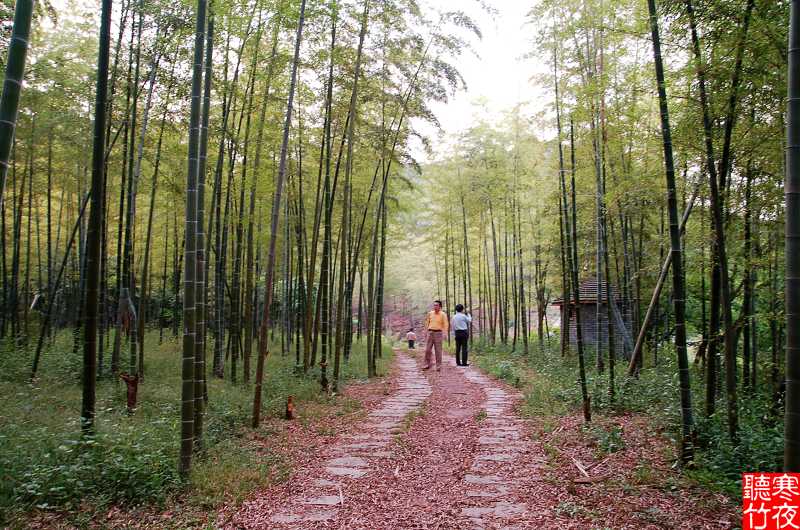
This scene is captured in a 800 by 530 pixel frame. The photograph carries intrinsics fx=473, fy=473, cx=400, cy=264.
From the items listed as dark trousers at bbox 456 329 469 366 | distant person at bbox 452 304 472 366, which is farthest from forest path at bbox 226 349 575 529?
dark trousers at bbox 456 329 469 366

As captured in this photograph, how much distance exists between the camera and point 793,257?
80.0 inches

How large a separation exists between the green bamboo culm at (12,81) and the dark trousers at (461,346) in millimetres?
9111

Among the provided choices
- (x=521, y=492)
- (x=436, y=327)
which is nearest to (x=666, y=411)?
(x=521, y=492)

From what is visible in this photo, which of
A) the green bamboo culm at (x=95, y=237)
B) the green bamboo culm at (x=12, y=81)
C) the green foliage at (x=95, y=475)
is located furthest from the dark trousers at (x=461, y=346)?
the green bamboo culm at (x=12, y=81)

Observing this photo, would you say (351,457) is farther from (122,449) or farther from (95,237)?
(95,237)

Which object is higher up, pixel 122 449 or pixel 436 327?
pixel 436 327

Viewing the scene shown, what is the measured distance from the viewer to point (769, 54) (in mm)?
3510

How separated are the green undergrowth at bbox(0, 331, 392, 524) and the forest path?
1.26 ft

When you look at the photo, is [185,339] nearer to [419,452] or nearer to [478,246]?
[419,452]

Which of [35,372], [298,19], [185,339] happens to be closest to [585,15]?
[298,19]

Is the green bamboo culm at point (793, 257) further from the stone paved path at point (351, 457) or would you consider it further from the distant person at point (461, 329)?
the distant person at point (461, 329)

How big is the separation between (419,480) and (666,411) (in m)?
2.68

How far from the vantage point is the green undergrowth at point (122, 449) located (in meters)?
3.32

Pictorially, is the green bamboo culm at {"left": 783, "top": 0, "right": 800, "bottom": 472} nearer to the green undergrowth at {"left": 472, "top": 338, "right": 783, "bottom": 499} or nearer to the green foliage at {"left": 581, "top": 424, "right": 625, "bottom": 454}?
the green undergrowth at {"left": 472, "top": 338, "right": 783, "bottom": 499}
